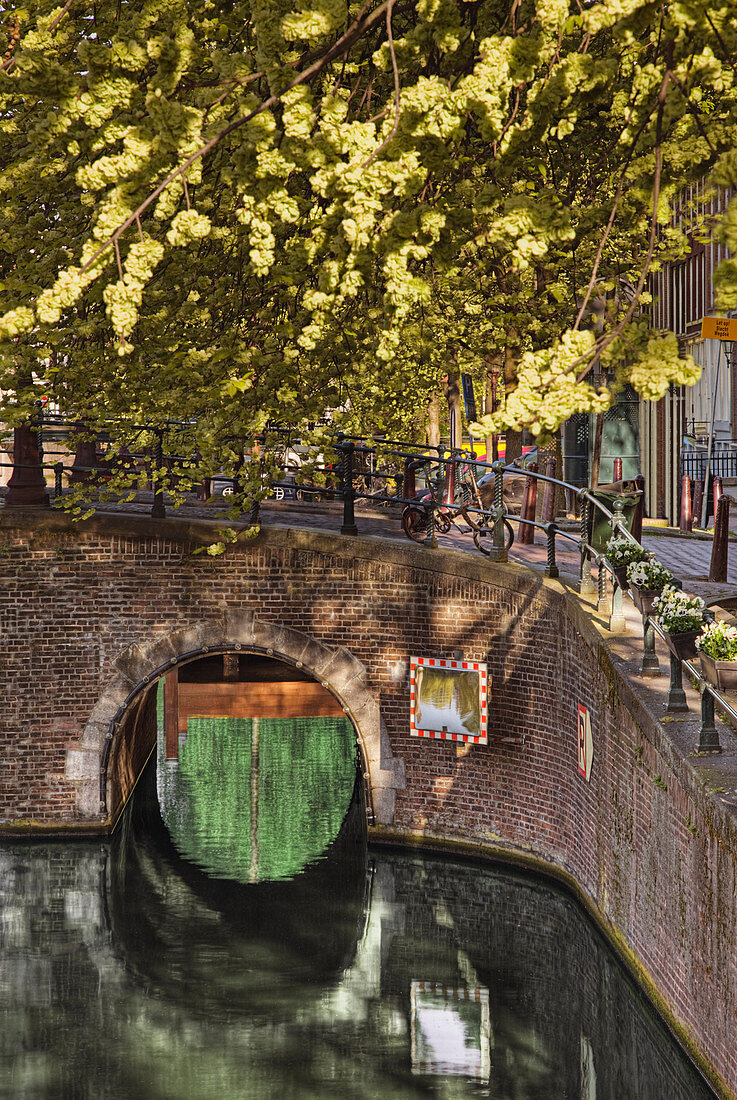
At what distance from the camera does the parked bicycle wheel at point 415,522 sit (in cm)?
1584

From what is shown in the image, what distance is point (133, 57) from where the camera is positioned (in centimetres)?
720

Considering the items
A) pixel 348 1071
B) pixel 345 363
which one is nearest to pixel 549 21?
pixel 345 363

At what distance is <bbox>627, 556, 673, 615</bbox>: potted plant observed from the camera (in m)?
10.8

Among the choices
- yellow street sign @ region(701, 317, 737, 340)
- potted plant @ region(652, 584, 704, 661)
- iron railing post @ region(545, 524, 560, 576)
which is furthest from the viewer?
yellow street sign @ region(701, 317, 737, 340)

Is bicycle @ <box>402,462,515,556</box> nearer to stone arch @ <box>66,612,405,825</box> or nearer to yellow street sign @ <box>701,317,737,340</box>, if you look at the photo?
stone arch @ <box>66,612,405,825</box>

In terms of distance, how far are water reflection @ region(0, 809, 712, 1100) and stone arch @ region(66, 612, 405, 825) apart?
100 cm

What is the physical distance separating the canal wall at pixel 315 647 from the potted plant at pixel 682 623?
3.20 m

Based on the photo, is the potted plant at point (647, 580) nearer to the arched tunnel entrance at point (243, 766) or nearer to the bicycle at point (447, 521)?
the bicycle at point (447, 521)

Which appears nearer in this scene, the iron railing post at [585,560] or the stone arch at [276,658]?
the iron railing post at [585,560]

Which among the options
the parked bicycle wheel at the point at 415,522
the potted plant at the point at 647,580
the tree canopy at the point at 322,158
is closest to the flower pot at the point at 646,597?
the potted plant at the point at 647,580

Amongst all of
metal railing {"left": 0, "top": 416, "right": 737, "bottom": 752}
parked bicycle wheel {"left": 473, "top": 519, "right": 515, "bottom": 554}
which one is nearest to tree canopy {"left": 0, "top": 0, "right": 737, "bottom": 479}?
metal railing {"left": 0, "top": 416, "right": 737, "bottom": 752}

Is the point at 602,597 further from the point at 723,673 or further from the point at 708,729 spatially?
the point at 708,729

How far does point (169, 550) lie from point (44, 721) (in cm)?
252

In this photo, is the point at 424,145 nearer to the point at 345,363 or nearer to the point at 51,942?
the point at 345,363
